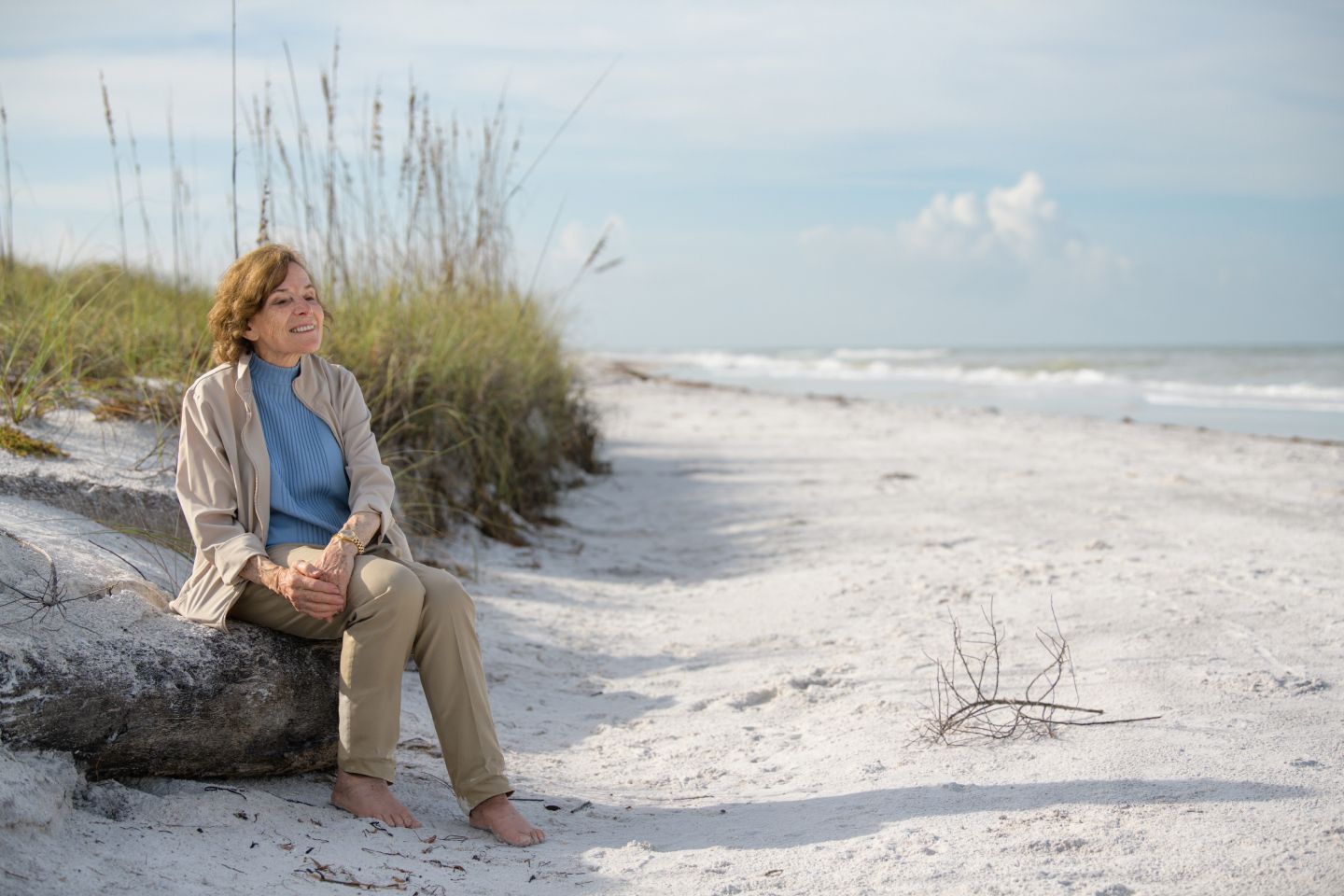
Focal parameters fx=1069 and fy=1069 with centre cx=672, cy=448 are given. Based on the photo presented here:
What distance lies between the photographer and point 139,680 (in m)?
2.22

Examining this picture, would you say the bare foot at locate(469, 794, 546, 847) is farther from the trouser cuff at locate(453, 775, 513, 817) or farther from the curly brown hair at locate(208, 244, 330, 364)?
the curly brown hair at locate(208, 244, 330, 364)

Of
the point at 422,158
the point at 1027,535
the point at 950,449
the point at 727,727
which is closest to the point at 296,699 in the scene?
the point at 727,727

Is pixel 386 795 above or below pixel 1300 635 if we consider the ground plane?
below

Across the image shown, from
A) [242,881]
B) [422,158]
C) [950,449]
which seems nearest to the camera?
[242,881]

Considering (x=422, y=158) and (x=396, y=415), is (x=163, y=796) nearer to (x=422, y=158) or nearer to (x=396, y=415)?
(x=396, y=415)

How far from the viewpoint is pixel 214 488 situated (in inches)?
95.7

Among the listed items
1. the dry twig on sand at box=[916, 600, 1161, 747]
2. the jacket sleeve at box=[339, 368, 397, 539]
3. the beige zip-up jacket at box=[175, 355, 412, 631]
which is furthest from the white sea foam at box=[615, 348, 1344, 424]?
the beige zip-up jacket at box=[175, 355, 412, 631]

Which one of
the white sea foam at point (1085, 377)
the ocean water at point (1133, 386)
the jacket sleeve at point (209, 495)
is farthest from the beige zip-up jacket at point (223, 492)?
the white sea foam at point (1085, 377)

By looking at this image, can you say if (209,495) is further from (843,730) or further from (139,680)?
(843,730)

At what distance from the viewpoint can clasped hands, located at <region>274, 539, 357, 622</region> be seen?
91.1 inches

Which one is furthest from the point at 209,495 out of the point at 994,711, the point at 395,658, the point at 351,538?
the point at 994,711

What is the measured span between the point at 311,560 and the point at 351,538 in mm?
100

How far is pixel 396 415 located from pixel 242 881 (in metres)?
2.94

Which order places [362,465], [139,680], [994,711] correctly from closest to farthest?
[139,680] < [362,465] < [994,711]
